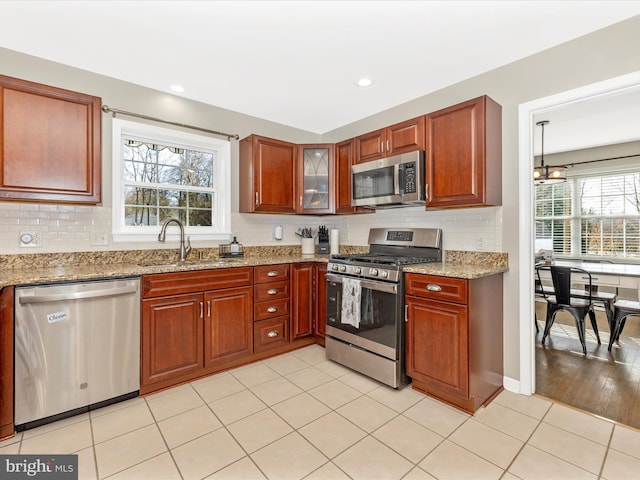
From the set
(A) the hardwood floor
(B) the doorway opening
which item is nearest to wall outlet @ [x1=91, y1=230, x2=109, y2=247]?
(B) the doorway opening

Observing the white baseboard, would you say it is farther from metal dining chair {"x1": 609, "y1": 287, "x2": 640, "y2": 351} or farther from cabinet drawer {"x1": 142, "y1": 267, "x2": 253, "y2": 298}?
cabinet drawer {"x1": 142, "y1": 267, "x2": 253, "y2": 298}

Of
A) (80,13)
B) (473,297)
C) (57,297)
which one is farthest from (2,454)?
(473,297)

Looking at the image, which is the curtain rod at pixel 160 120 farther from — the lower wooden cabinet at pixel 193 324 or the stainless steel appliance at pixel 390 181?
the lower wooden cabinet at pixel 193 324

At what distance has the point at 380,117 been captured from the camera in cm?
349

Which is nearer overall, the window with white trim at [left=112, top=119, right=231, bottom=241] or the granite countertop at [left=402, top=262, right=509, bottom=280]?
the granite countertop at [left=402, top=262, right=509, bottom=280]

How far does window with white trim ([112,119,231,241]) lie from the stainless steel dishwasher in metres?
0.80

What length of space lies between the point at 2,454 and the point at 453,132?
3411 mm

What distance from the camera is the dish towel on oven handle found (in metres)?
2.70

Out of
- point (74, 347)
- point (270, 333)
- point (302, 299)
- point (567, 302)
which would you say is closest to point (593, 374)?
point (567, 302)

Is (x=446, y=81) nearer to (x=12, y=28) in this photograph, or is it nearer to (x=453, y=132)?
(x=453, y=132)

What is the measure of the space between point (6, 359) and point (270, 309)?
1769mm

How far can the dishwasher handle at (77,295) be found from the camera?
A: 1898mm

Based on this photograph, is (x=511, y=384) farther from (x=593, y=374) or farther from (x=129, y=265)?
(x=129, y=265)

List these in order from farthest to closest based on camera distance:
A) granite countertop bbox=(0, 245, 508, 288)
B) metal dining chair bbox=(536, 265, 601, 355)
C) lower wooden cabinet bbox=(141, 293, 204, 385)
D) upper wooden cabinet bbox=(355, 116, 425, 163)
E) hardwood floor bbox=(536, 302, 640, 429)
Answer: metal dining chair bbox=(536, 265, 601, 355) → upper wooden cabinet bbox=(355, 116, 425, 163) → lower wooden cabinet bbox=(141, 293, 204, 385) → hardwood floor bbox=(536, 302, 640, 429) → granite countertop bbox=(0, 245, 508, 288)
